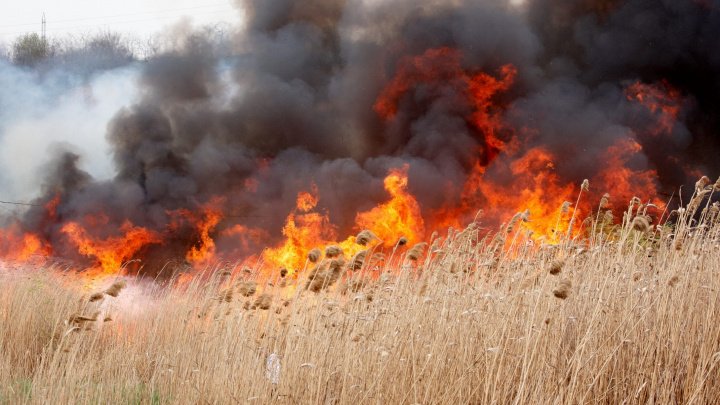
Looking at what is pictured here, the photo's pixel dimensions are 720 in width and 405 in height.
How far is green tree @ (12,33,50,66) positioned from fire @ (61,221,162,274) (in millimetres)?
15838

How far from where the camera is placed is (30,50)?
29094 millimetres

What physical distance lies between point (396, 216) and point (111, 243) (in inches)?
279

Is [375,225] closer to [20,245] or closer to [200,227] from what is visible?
[200,227]

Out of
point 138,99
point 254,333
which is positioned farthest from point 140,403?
point 138,99

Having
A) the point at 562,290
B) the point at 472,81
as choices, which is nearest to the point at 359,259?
the point at 562,290

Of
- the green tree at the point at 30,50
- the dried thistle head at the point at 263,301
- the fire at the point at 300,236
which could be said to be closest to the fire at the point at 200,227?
the fire at the point at 300,236

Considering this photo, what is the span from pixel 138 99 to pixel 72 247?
7534 millimetres

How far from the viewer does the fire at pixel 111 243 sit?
1505 centimetres

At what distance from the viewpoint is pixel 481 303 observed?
4.01 meters

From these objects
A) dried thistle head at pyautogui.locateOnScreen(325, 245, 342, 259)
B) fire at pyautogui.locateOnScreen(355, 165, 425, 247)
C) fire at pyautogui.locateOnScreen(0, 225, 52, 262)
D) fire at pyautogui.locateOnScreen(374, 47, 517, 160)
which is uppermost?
fire at pyautogui.locateOnScreen(374, 47, 517, 160)

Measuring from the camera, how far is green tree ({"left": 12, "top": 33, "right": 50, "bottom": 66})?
27.9 metres

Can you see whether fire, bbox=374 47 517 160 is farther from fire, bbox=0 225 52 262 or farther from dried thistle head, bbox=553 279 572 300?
dried thistle head, bbox=553 279 572 300

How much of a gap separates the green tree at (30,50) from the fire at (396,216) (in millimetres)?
20508

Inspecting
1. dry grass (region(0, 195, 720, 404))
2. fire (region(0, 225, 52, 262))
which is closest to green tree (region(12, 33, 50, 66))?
fire (region(0, 225, 52, 262))
